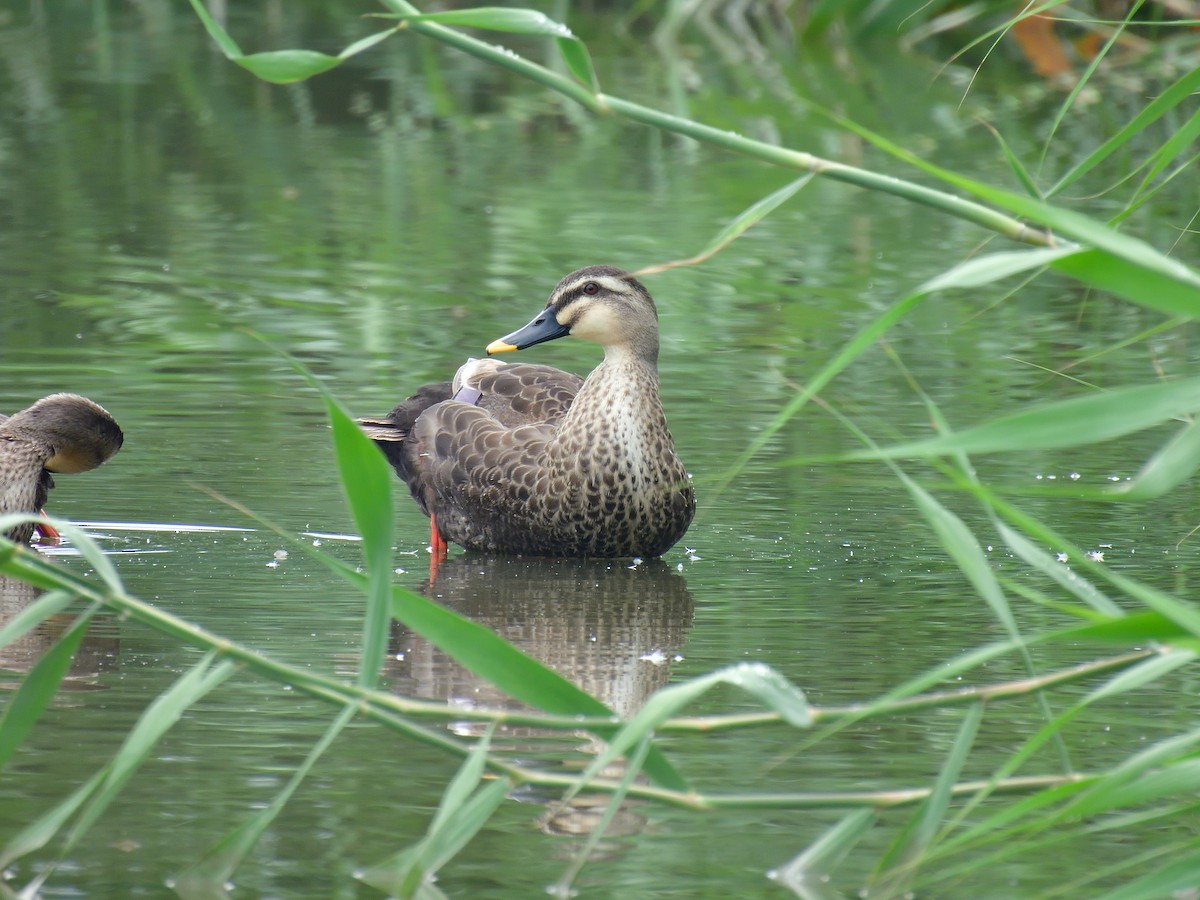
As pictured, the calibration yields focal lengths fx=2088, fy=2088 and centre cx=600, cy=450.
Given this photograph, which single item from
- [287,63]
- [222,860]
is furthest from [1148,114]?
[222,860]

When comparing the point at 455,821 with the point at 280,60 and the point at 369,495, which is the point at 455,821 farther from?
the point at 280,60

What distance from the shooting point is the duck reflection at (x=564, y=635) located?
4.22 metres

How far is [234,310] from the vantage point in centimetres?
1030

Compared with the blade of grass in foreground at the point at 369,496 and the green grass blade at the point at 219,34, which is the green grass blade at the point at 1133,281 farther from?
the green grass blade at the point at 219,34

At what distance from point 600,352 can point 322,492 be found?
3.07 metres

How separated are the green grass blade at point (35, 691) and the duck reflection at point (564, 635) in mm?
1005

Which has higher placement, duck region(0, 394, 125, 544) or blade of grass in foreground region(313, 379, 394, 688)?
duck region(0, 394, 125, 544)

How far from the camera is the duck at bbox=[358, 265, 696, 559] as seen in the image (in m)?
6.30

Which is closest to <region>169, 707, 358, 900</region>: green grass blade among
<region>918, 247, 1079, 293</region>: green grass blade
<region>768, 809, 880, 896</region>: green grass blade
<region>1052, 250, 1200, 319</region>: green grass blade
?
<region>768, 809, 880, 896</region>: green grass blade

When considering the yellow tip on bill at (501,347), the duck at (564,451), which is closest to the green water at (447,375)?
the duck at (564,451)

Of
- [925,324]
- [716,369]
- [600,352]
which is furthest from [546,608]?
[925,324]

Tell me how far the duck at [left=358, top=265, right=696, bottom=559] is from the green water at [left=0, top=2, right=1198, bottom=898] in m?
0.14

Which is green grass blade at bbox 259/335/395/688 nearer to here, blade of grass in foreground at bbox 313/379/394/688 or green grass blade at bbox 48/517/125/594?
blade of grass in foreground at bbox 313/379/394/688

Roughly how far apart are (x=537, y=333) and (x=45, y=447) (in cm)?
164
